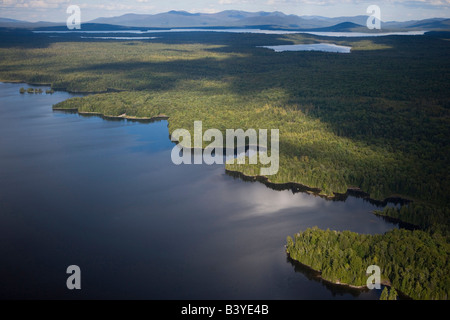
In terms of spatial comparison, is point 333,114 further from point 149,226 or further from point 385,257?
point 149,226

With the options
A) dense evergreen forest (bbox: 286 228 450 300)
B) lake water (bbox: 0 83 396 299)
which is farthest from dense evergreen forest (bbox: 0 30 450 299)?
lake water (bbox: 0 83 396 299)

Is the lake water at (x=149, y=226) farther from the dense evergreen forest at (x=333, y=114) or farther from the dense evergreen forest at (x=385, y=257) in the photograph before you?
the dense evergreen forest at (x=333, y=114)

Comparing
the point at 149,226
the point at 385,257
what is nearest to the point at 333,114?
the point at 385,257

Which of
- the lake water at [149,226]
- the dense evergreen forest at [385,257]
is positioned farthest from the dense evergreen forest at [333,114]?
the lake water at [149,226]

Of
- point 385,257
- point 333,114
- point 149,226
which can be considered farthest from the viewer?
point 333,114

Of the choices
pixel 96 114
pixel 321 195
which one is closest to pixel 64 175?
pixel 321 195

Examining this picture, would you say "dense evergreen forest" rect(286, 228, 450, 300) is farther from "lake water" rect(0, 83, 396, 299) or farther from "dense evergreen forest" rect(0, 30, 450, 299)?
"lake water" rect(0, 83, 396, 299)
